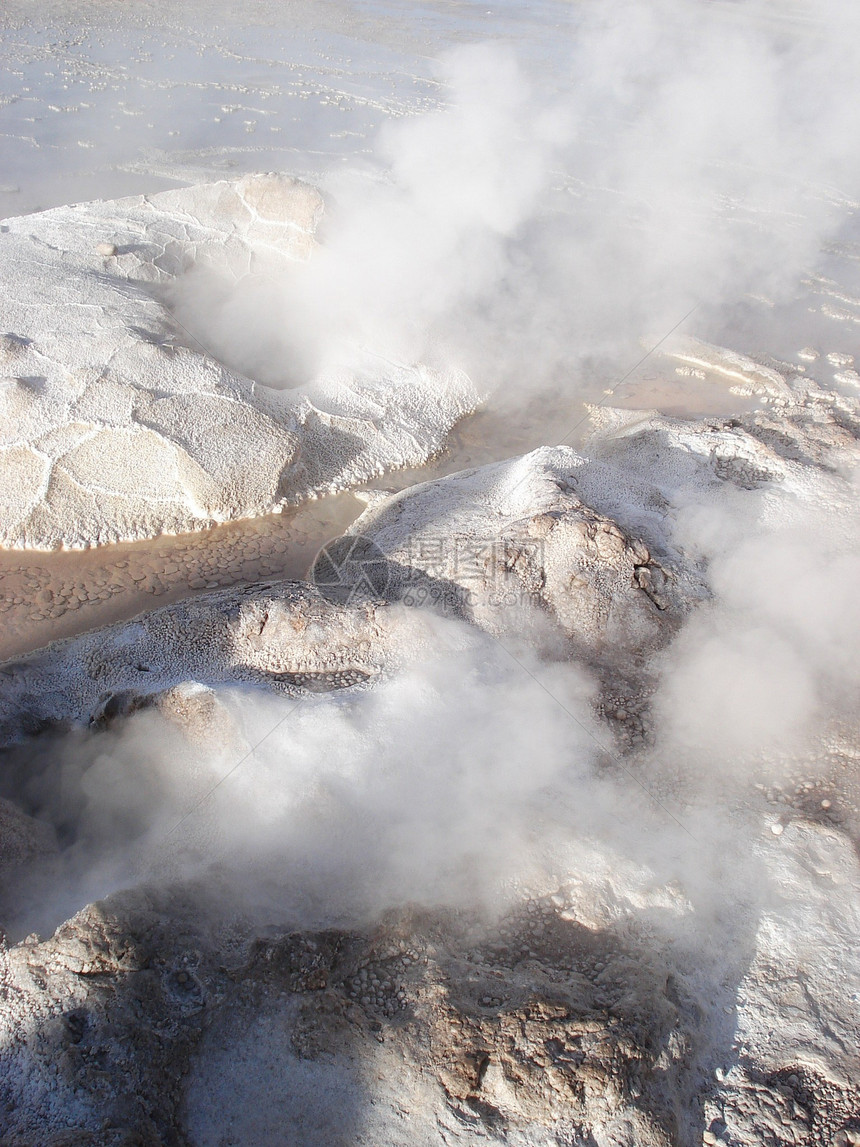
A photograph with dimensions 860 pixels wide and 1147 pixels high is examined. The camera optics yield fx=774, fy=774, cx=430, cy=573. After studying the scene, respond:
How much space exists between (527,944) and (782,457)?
9.39 ft

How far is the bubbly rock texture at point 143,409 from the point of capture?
3.30m

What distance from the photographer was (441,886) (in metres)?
1.76

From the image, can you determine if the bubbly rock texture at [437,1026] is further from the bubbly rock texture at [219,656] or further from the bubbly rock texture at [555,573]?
the bubbly rock texture at [555,573]

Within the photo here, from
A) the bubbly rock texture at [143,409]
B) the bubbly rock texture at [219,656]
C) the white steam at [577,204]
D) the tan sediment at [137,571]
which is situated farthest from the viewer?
the white steam at [577,204]

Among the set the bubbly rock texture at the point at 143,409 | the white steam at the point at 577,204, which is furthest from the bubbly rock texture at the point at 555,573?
the white steam at the point at 577,204

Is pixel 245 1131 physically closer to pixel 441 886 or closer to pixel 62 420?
pixel 441 886

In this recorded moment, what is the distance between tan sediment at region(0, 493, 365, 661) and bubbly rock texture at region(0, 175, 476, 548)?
3.1 inches

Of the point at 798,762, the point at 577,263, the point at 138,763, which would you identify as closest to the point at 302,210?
the point at 577,263

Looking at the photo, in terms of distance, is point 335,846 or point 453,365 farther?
point 453,365

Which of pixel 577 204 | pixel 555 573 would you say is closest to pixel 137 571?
pixel 555 573

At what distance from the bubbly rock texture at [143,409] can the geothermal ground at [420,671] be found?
2 cm

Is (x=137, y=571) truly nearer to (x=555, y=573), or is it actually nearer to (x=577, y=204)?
(x=555, y=573)

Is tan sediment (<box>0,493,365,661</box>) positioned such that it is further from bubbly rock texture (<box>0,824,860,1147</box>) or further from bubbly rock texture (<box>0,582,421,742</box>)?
bubbly rock texture (<box>0,824,860,1147</box>)

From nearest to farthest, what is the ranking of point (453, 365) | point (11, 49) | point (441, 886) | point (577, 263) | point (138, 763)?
point (441, 886)
point (138, 763)
point (453, 365)
point (577, 263)
point (11, 49)
